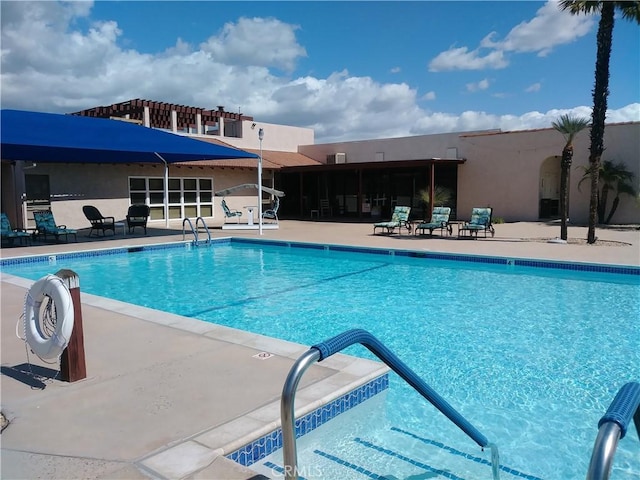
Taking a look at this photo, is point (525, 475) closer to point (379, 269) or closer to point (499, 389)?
point (499, 389)

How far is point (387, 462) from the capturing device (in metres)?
3.30

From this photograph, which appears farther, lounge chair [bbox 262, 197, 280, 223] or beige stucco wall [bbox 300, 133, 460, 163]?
beige stucco wall [bbox 300, 133, 460, 163]

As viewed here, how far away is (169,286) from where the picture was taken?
9.17 m

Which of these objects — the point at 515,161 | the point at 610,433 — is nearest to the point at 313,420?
the point at 610,433

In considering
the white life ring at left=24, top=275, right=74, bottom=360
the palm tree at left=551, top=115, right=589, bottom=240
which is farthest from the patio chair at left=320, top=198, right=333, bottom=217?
the white life ring at left=24, top=275, right=74, bottom=360

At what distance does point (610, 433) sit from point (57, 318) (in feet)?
11.4

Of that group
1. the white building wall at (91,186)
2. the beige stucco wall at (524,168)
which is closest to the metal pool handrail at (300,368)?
the white building wall at (91,186)

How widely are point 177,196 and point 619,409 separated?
2109 centimetres

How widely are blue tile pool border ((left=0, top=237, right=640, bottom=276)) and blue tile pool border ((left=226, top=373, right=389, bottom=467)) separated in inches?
287

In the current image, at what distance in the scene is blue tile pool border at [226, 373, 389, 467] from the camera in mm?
2863

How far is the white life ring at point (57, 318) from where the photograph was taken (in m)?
3.52

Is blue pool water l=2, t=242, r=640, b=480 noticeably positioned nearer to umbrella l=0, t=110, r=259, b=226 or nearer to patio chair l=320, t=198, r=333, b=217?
umbrella l=0, t=110, r=259, b=226

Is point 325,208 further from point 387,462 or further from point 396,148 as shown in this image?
point 387,462

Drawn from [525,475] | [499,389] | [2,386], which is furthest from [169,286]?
[525,475]
